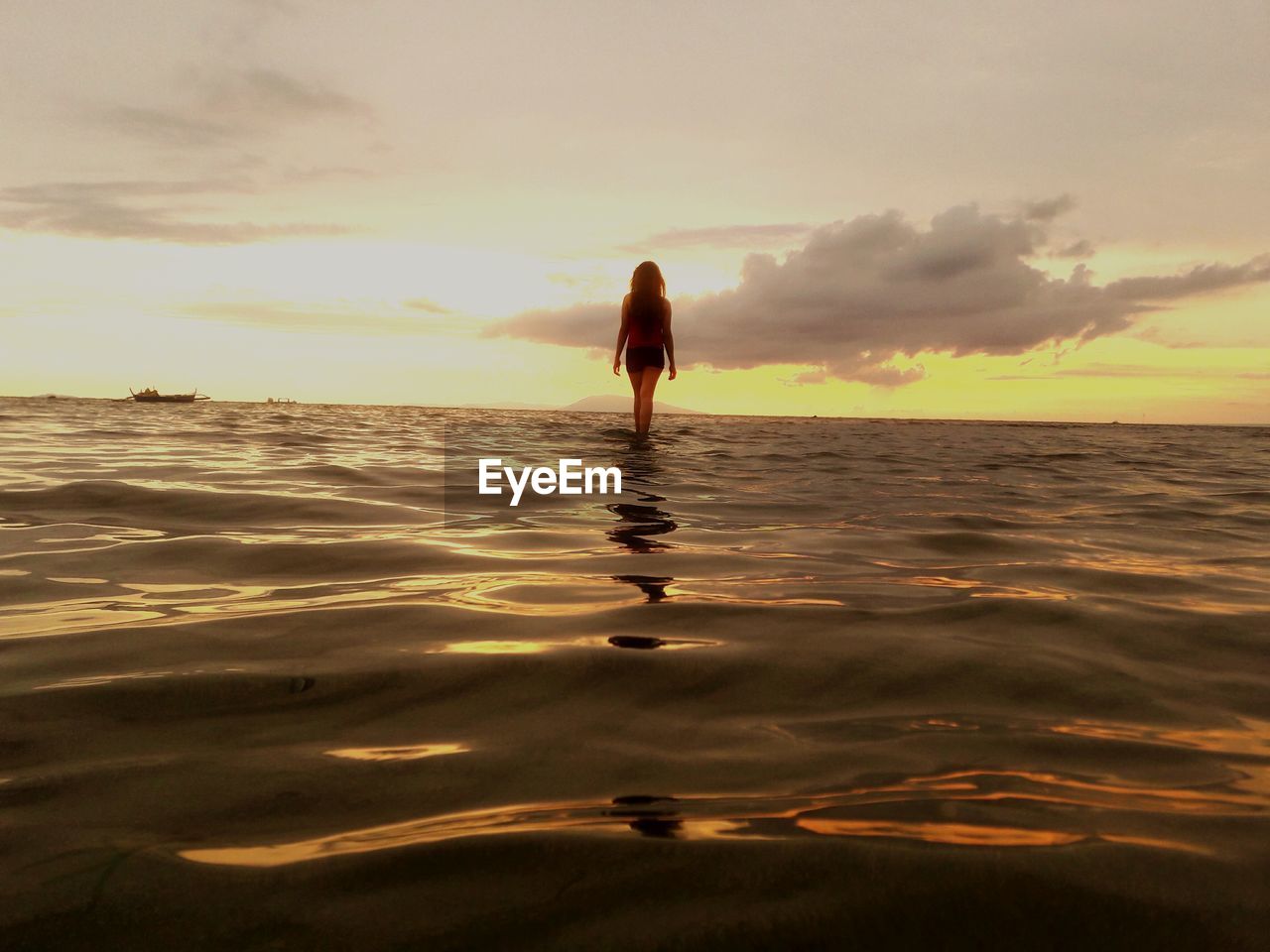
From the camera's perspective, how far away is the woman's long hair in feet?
32.3

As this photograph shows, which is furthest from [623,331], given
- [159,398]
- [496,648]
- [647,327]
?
[159,398]

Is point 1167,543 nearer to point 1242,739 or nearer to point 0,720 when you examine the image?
point 1242,739

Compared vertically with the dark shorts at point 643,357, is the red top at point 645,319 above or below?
above

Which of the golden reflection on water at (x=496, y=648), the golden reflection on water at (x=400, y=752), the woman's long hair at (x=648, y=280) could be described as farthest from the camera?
the woman's long hair at (x=648, y=280)

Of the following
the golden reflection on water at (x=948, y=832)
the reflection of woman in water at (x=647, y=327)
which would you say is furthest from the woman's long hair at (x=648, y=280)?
the golden reflection on water at (x=948, y=832)

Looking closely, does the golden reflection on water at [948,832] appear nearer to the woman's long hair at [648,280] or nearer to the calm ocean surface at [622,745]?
the calm ocean surface at [622,745]

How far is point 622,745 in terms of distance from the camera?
1549 millimetres

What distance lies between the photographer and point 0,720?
5.26 ft

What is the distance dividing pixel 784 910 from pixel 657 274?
31.2 feet

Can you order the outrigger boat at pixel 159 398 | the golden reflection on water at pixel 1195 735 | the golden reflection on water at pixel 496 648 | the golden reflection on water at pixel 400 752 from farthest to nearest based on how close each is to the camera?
the outrigger boat at pixel 159 398 → the golden reflection on water at pixel 496 648 → the golden reflection on water at pixel 1195 735 → the golden reflection on water at pixel 400 752

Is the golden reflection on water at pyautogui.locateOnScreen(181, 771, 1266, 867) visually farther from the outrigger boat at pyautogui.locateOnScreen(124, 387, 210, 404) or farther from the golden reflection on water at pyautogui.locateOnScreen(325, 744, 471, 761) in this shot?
the outrigger boat at pyautogui.locateOnScreen(124, 387, 210, 404)

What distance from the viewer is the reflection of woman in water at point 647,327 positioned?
988cm

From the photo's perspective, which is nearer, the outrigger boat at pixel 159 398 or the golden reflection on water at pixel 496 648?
the golden reflection on water at pixel 496 648

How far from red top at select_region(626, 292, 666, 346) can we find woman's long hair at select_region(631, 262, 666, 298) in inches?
2.4
